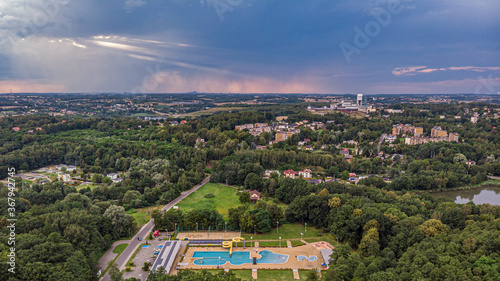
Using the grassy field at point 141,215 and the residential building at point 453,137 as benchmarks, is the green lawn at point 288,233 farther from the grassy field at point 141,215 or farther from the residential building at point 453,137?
the residential building at point 453,137

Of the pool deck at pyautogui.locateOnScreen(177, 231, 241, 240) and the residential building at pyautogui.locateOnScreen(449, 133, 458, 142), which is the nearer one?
the pool deck at pyautogui.locateOnScreen(177, 231, 241, 240)

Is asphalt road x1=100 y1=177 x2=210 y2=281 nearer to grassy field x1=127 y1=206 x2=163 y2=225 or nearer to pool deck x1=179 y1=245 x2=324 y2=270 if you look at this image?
grassy field x1=127 y1=206 x2=163 y2=225

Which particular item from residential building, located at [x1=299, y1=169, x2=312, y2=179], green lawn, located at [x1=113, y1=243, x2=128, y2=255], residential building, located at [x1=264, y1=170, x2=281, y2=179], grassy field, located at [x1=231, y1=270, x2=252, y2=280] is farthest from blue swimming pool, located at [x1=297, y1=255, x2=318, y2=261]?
residential building, located at [x1=299, y1=169, x2=312, y2=179]

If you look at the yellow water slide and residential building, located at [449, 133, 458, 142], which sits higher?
residential building, located at [449, 133, 458, 142]

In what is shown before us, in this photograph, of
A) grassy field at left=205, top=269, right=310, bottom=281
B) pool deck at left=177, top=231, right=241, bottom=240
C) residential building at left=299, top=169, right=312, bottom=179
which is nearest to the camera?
grassy field at left=205, top=269, right=310, bottom=281

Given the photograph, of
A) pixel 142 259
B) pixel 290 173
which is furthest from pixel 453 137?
pixel 142 259

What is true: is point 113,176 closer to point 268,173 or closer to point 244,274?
point 268,173
